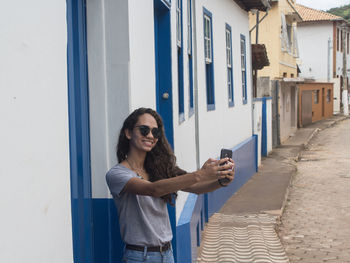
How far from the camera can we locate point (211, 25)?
382 inches

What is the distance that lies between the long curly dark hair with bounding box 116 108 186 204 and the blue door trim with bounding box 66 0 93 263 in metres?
0.23

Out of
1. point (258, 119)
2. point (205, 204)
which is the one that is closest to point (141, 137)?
point (205, 204)

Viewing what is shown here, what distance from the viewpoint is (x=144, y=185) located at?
→ 2791mm

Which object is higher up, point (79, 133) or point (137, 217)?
point (79, 133)

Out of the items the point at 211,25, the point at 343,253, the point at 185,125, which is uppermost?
the point at 211,25

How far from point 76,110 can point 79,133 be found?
13 cm

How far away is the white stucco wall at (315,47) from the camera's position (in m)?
38.7

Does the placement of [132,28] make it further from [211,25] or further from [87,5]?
[211,25]

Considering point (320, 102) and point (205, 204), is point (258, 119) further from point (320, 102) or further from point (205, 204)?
point (320, 102)

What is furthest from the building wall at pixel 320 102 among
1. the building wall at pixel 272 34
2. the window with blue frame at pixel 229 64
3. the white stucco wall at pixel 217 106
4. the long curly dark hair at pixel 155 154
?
the long curly dark hair at pixel 155 154

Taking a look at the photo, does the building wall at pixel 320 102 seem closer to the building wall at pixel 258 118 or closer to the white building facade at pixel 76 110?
the building wall at pixel 258 118

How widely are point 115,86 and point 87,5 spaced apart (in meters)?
0.50

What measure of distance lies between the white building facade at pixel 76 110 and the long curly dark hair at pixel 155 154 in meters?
0.23

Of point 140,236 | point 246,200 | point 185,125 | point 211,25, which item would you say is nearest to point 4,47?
point 140,236
